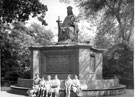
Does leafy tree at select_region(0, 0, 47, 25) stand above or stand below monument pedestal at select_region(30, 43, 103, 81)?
above

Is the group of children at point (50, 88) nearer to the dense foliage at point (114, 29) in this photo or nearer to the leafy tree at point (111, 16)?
the dense foliage at point (114, 29)

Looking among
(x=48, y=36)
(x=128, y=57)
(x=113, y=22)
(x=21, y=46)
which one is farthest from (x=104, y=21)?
(x=48, y=36)

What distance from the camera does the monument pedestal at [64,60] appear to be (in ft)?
57.7

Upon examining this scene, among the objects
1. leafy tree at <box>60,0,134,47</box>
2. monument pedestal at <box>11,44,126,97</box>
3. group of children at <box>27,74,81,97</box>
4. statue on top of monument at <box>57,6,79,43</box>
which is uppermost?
leafy tree at <box>60,0,134,47</box>

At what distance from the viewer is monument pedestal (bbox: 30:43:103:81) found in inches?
693

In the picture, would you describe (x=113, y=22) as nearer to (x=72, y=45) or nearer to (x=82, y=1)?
(x=82, y=1)

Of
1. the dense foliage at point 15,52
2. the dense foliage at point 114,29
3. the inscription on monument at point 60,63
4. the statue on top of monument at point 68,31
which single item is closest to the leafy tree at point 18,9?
the inscription on monument at point 60,63

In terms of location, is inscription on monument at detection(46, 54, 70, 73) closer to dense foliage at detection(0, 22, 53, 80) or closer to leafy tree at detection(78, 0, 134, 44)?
Answer: dense foliage at detection(0, 22, 53, 80)

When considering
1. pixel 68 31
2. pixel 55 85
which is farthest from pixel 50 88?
pixel 68 31

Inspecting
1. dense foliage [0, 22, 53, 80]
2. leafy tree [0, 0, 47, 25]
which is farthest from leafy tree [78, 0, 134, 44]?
leafy tree [0, 0, 47, 25]

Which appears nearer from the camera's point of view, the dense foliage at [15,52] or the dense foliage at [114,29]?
the dense foliage at [114,29]

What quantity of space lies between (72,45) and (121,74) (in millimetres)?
11756

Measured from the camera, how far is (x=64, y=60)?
707 inches

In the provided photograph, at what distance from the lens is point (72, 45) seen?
1775 cm
